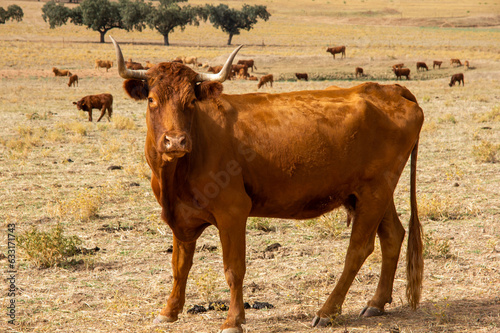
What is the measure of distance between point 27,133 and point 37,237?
10.5 m

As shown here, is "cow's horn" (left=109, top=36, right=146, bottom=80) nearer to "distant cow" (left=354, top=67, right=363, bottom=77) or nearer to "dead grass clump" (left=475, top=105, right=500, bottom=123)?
"dead grass clump" (left=475, top=105, right=500, bottom=123)

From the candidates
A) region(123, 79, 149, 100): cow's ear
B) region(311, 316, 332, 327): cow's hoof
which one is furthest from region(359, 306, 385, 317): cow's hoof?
region(123, 79, 149, 100): cow's ear

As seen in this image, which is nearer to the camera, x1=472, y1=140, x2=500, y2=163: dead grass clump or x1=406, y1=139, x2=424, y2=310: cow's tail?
x1=406, y1=139, x2=424, y2=310: cow's tail

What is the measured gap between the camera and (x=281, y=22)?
111 m

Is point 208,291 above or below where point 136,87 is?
below

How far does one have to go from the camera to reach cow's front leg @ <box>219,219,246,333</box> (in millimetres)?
4840

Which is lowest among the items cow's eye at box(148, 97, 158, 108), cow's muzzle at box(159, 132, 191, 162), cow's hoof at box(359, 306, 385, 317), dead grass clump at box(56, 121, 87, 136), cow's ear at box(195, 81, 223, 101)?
dead grass clump at box(56, 121, 87, 136)

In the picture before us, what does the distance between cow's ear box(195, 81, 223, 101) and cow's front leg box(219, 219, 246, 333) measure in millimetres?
1117

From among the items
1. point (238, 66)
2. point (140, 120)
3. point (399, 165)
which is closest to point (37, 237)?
point (399, 165)

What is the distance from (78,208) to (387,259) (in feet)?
17.3

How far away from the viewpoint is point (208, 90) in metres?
4.75

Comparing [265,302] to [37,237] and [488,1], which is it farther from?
[488,1]

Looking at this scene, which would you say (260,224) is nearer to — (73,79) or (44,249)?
(44,249)

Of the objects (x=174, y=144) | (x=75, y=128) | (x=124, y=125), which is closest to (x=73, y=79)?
(x=124, y=125)
